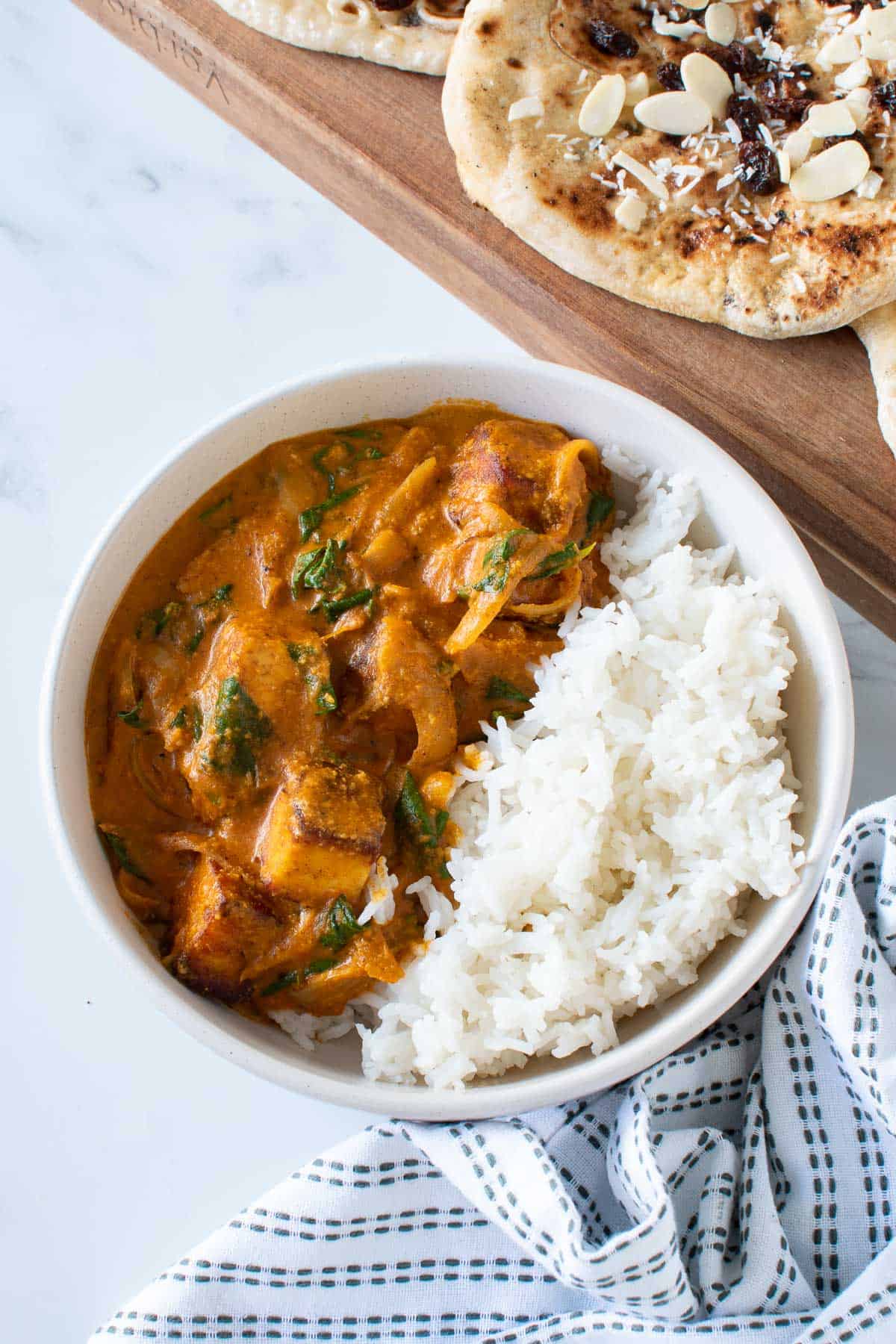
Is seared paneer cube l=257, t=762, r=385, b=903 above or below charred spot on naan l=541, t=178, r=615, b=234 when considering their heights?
below

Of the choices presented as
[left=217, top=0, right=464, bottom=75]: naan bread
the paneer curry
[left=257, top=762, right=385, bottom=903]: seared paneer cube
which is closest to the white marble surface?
[left=217, top=0, right=464, bottom=75]: naan bread

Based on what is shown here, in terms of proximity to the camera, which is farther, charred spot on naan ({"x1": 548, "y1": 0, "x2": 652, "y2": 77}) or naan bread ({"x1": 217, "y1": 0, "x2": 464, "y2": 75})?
naan bread ({"x1": 217, "y1": 0, "x2": 464, "y2": 75})

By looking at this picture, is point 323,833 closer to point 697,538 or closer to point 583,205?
point 697,538

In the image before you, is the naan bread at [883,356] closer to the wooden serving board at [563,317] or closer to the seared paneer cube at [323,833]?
the wooden serving board at [563,317]

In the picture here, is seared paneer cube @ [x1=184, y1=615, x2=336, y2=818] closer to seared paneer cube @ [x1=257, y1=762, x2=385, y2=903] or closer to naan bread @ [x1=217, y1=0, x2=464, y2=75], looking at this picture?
seared paneer cube @ [x1=257, y1=762, x2=385, y2=903]

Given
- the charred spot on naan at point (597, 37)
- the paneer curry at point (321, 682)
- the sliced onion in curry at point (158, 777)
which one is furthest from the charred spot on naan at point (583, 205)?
the sliced onion in curry at point (158, 777)

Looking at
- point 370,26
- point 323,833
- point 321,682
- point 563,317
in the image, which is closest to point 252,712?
point 321,682

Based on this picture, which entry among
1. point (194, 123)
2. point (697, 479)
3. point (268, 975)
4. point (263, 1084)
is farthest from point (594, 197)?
point (263, 1084)
